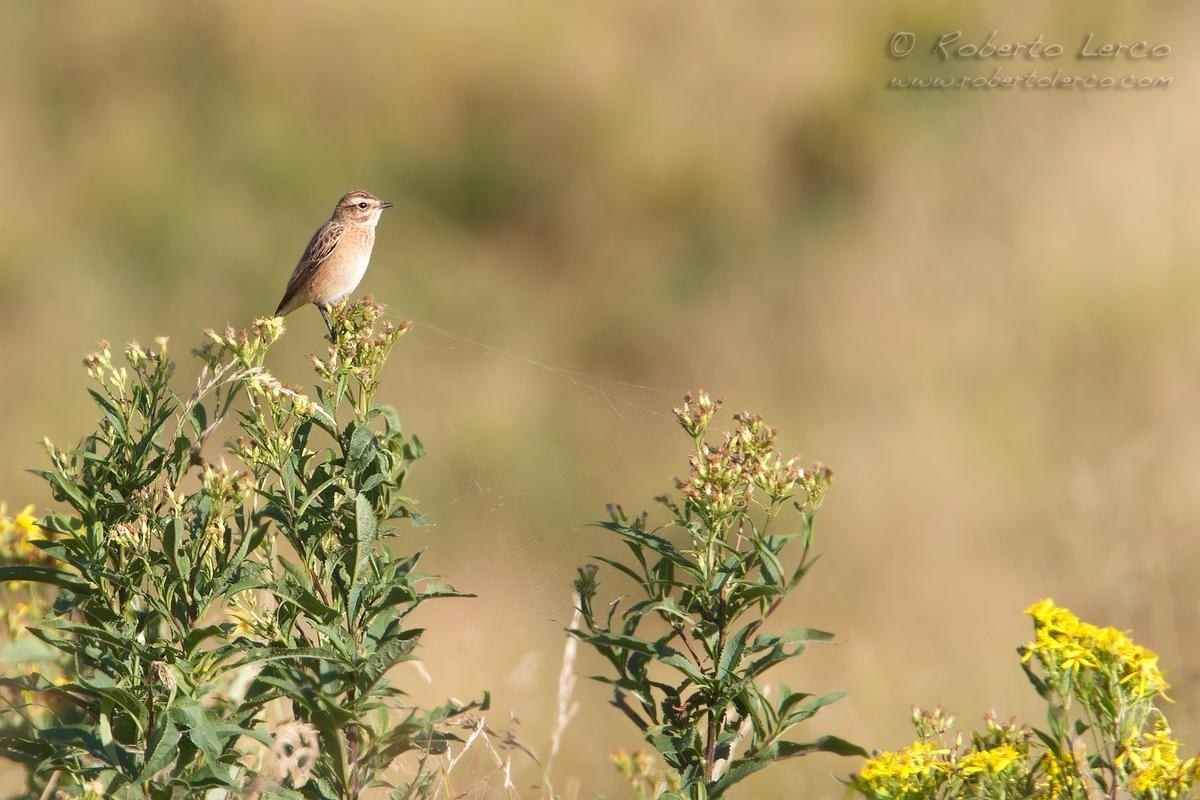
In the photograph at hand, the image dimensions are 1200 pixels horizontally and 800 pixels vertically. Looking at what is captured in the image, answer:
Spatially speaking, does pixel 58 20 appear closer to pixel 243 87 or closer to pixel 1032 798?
pixel 243 87

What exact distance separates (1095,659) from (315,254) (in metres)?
3.56

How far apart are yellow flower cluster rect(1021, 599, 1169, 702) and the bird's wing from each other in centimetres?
338

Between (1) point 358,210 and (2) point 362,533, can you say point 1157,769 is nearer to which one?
(2) point 362,533

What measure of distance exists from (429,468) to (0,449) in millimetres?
3255

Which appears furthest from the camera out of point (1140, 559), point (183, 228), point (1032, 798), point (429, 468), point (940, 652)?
point (183, 228)

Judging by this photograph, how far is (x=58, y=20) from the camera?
13008 mm

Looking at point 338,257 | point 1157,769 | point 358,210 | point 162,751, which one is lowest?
point 162,751

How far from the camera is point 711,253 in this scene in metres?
11.7

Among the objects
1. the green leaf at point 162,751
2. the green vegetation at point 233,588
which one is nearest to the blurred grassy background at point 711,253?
the green vegetation at point 233,588

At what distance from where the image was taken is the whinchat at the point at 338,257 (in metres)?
5.14

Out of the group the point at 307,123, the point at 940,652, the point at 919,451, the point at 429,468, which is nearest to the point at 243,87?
the point at 307,123

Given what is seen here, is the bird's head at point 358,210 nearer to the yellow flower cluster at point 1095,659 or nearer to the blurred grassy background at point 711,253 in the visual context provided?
the blurred grassy background at point 711,253

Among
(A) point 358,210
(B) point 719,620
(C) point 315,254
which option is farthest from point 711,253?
(B) point 719,620

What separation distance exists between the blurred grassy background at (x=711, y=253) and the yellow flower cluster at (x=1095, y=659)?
14.5 ft
